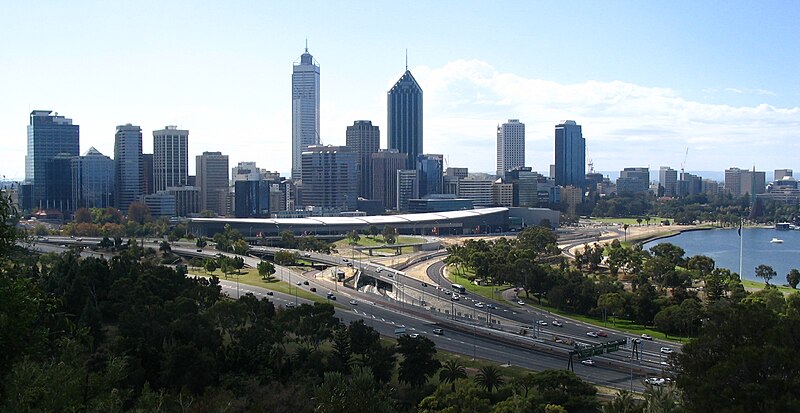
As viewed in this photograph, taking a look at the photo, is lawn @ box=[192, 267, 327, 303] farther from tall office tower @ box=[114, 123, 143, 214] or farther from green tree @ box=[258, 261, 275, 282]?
tall office tower @ box=[114, 123, 143, 214]

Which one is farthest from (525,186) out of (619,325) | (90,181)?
(619,325)

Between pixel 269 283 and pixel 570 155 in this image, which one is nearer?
pixel 269 283

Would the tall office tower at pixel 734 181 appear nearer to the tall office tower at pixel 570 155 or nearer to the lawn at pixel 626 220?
the tall office tower at pixel 570 155

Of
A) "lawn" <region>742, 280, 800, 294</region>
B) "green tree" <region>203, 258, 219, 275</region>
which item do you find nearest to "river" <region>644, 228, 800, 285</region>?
"lawn" <region>742, 280, 800, 294</region>

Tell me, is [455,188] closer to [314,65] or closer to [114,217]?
[114,217]

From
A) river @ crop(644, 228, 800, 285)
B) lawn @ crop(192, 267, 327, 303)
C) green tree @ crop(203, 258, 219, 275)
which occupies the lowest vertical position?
river @ crop(644, 228, 800, 285)

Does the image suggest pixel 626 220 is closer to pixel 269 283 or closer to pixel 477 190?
pixel 477 190

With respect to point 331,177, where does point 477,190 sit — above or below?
below
